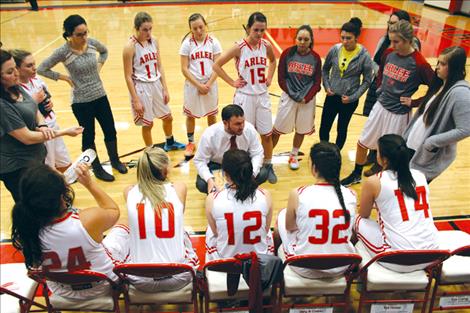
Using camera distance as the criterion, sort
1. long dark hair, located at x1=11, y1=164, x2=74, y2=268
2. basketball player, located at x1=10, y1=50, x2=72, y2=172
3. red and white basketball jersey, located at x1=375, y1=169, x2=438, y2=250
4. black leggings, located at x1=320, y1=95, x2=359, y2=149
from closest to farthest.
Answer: long dark hair, located at x1=11, y1=164, x2=74, y2=268
red and white basketball jersey, located at x1=375, y1=169, x2=438, y2=250
basketball player, located at x1=10, y1=50, x2=72, y2=172
black leggings, located at x1=320, y1=95, x2=359, y2=149

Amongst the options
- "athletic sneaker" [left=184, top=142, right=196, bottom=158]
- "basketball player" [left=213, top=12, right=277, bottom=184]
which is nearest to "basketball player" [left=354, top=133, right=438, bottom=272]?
"basketball player" [left=213, top=12, right=277, bottom=184]

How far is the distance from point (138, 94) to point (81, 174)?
231 centimetres

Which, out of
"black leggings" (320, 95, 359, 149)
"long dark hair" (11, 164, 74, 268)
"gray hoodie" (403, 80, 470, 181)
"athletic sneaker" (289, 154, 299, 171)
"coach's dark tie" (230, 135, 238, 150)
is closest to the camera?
"long dark hair" (11, 164, 74, 268)

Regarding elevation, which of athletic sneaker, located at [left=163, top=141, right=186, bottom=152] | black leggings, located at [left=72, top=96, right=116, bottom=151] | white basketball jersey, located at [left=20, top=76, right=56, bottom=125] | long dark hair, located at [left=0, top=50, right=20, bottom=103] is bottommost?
athletic sneaker, located at [left=163, top=141, right=186, bottom=152]

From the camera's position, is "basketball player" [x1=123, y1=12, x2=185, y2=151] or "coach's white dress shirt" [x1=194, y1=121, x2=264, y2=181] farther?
"basketball player" [x1=123, y1=12, x2=185, y2=151]

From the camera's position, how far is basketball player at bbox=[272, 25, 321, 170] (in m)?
4.10

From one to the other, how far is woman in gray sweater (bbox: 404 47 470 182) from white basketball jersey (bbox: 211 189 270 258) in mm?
1599

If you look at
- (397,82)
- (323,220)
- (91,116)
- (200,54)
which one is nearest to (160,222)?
(323,220)

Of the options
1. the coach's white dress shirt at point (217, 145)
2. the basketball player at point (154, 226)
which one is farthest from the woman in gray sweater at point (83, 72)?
the basketball player at point (154, 226)

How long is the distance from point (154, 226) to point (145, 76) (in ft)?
8.71

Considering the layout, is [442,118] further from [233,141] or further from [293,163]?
[293,163]

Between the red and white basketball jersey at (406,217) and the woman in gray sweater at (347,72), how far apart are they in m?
1.88

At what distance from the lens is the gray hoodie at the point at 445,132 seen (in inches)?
112

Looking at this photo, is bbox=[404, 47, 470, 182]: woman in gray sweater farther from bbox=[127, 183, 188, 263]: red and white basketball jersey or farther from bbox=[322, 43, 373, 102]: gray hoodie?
bbox=[127, 183, 188, 263]: red and white basketball jersey
